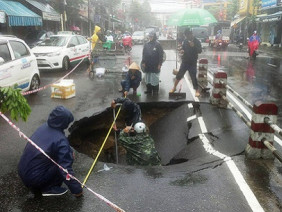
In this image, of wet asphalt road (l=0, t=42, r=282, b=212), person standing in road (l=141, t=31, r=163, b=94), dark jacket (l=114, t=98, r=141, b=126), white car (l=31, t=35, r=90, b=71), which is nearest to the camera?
wet asphalt road (l=0, t=42, r=282, b=212)

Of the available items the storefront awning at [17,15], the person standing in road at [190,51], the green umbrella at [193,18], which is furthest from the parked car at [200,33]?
the person standing in road at [190,51]

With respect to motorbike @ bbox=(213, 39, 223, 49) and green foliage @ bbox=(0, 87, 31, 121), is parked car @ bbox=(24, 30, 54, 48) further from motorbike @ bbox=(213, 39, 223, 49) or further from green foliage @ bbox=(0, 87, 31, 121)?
green foliage @ bbox=(0, 87, 31, 121)

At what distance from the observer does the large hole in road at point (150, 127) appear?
7.34 metres

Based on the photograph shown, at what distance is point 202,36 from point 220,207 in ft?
128

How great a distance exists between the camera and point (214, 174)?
4.78 metres

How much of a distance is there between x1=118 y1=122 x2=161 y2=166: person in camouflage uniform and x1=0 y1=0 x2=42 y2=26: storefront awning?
1562 cm

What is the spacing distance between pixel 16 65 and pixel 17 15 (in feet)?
41.5

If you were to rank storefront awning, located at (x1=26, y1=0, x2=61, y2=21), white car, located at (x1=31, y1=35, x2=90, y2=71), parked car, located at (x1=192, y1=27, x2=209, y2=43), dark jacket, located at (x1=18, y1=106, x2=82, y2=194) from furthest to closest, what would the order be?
parked car, located at (x1=192, y1=27, x2=209, y2=43) < storefront awning, located at (x1=26, y1=0, x2=61, y2=21) < white car, located at (x1=31, y1=35, x2=90, y2=71) < dark jacket, located at (x1=18, y1=106, x2=82, y2=194)

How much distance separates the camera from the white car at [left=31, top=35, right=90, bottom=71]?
1426cm

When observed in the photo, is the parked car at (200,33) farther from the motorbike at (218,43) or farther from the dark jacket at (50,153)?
the dark jacket at (50,153)

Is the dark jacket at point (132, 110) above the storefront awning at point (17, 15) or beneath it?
beneath

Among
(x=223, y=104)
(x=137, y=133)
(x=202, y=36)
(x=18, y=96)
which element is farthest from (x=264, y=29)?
(x=18, y=96)

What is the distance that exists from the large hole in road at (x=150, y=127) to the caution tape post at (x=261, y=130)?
1.97m

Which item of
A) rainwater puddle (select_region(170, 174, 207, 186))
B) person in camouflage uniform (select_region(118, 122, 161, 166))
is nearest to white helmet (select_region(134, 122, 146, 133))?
person in camouflage uniform (select_region(118, 122, 161, 166))
